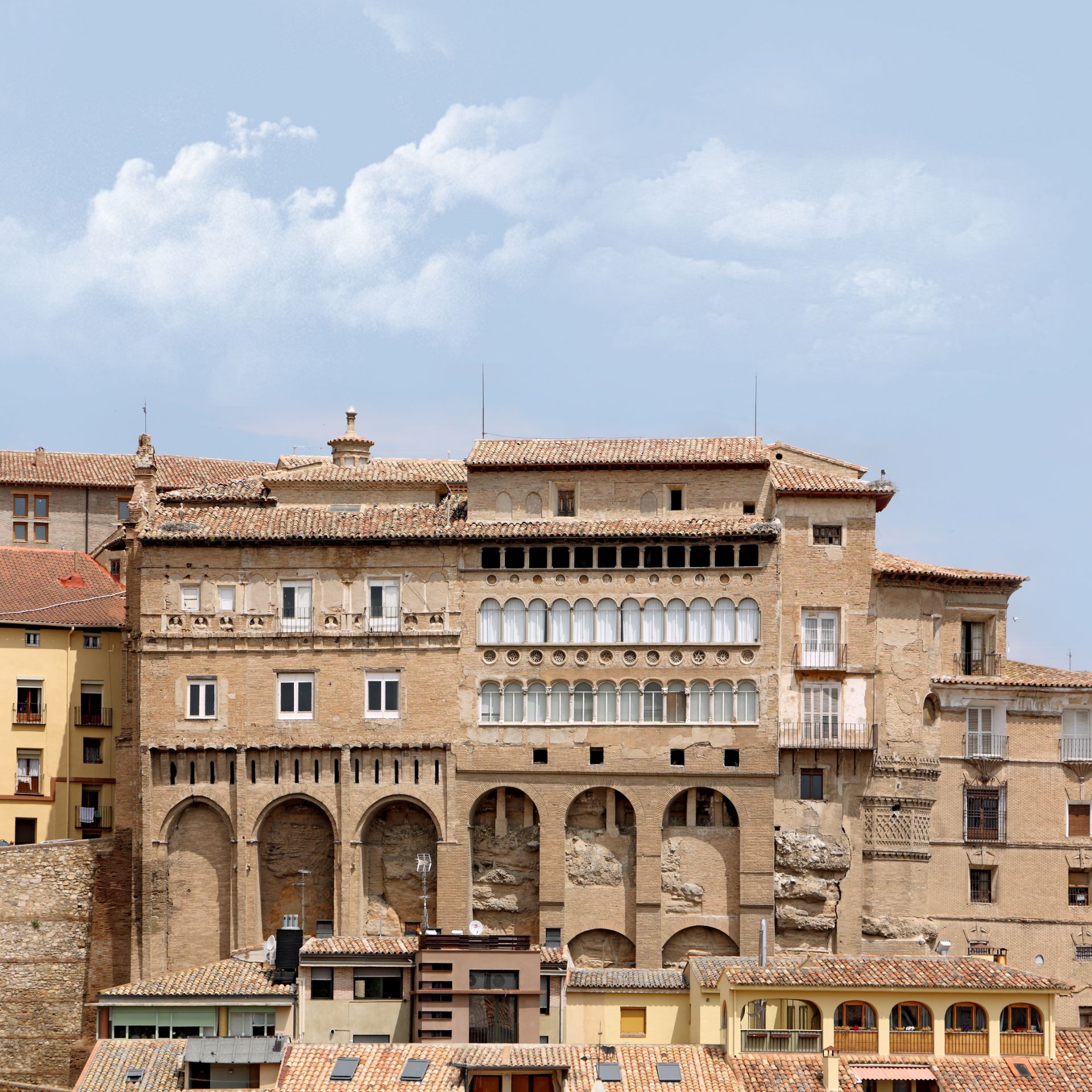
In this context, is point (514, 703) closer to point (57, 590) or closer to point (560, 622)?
point (560, 622)

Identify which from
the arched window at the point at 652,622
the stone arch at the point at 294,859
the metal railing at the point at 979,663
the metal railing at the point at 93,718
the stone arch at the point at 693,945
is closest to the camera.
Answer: the stone arch at the point at 693,945

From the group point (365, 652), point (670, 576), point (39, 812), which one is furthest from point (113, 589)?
point (670, 576)

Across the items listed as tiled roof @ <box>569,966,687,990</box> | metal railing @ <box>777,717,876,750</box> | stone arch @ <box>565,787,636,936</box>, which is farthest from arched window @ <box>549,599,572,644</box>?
tiled roof @ <box>569,966,687,990</box>

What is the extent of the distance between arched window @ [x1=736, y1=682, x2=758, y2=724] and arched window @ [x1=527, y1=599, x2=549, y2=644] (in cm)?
657

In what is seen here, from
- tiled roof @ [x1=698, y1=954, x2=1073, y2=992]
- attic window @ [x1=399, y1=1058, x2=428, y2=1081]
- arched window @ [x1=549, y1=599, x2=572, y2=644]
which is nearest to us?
attic window @ [x1=399, y1=1058, x2=428, y2=1081]

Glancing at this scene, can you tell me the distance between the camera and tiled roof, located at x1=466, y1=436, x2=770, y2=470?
245 ft

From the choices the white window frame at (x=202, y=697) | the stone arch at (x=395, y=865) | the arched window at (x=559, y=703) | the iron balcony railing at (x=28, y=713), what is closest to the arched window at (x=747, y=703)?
the arched window at (x=559, y=703)

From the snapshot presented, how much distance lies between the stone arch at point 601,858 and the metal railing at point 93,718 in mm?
19119

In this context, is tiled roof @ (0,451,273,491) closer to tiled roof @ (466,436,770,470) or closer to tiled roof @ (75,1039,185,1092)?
tiled roof @ (466,436,770,470)

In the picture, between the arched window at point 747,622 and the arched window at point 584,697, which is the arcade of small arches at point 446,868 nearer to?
the arched window at point 584,697

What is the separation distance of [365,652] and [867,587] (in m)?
16.6

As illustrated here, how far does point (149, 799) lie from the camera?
74062 millimetres

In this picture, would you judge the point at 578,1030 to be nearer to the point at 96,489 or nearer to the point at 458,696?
the point at 458,696

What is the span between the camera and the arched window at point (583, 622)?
7388 centimetres
